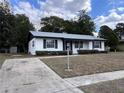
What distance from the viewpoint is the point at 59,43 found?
2516cm

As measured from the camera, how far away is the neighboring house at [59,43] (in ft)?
76.6

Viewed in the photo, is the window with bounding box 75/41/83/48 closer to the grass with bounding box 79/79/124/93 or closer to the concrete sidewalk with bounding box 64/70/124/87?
the concrete sidewalk with bounding box 64/70/124/87

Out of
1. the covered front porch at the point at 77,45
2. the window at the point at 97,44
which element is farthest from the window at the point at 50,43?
the window at the point at 97,44

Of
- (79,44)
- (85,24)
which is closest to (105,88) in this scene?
(79,44)

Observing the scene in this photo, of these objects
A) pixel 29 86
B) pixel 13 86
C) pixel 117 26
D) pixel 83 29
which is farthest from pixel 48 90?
pixel 117 26

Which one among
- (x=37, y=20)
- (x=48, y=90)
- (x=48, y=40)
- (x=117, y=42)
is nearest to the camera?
(x=48, y=90)

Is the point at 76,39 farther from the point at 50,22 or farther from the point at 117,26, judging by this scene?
the point at 117,26

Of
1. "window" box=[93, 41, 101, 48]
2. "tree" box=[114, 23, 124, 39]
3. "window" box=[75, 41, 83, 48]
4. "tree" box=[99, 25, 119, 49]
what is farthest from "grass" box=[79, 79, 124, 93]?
"tree" box=[114, 23, 124, 39]

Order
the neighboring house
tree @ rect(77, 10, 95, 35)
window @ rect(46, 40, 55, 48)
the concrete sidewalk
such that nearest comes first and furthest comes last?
1. the concrete sidewalk
2. the neighboring house
3. window @ rect(46, 40, 55, 48)
4. tree @ rect(77, 10, 95, 35)

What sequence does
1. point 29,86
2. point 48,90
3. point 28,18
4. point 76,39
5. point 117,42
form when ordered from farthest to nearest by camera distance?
point 28,18 → point 117,42 → point 76,39 → point 29,86 → point 48,90

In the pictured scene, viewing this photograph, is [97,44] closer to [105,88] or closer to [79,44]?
[79,44]

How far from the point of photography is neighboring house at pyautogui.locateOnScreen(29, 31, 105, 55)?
2334 centimetres

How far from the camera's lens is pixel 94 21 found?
51.1m

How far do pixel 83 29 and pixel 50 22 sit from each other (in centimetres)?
1097
